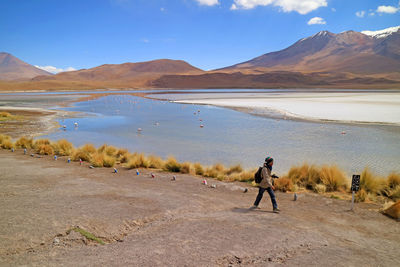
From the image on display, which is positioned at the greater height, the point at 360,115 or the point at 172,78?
the point at 172,78

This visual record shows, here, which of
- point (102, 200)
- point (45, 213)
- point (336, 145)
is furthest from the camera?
point (336, 145)

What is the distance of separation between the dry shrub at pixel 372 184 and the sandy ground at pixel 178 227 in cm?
110

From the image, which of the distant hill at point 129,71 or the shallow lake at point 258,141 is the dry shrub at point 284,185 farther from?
the distant hill at point 129,71

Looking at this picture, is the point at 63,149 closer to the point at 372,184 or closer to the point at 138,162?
the point at 138,162

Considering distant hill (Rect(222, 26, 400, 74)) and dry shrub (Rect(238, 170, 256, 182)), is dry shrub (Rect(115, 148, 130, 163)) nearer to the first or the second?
dry shrub (Rect(238, 170, 256, 182))

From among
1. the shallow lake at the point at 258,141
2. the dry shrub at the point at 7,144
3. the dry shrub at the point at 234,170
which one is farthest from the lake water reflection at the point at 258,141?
the dry shrub at the point at 7,144

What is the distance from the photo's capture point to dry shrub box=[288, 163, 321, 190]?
7.49 m

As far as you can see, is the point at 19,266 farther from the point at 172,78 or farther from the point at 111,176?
the point at 172,78

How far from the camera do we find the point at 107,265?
3375mm

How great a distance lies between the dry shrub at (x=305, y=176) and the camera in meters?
7.49

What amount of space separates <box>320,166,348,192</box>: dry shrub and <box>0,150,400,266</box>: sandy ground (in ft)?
2.90

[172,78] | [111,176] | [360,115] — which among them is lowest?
[111,176]

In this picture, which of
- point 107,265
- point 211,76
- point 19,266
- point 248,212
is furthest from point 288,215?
point 211,76

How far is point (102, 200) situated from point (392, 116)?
787 inches
